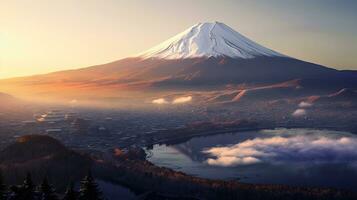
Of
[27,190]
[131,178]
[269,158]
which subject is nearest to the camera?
[27,190]

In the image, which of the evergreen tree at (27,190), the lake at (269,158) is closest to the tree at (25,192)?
the evergreen tree at (27,190)

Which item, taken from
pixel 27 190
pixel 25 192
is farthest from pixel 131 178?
pixel 27 190

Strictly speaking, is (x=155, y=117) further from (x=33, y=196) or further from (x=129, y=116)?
(x=33, y=196)

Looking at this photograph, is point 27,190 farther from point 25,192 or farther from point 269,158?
point 269,158

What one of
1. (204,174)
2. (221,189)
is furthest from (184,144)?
(221,189)

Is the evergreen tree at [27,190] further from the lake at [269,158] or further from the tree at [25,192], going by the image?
the lake at [269,158]

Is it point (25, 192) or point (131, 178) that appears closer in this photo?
point (25, 192)
